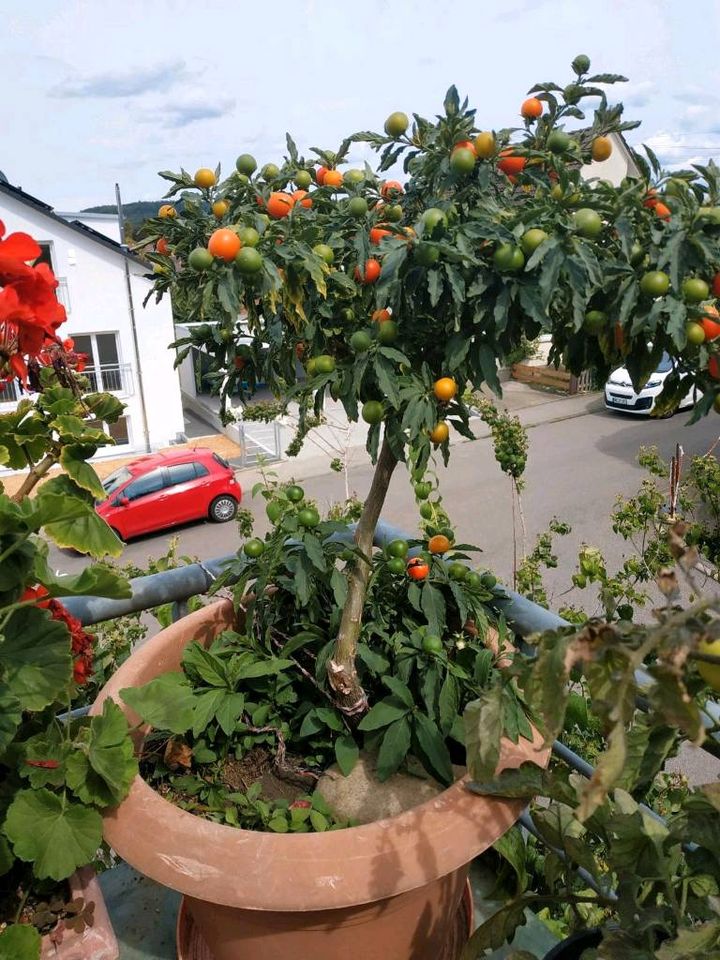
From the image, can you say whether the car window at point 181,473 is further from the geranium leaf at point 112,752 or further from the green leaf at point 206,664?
the geranium leaf at point 112,752

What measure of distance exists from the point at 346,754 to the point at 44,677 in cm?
68

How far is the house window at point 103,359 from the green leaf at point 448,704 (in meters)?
12.3

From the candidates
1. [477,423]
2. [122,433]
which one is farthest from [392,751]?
[122,433]

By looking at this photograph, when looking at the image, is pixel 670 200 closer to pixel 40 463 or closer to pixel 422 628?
pixel 422 628

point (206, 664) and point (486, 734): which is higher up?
point (486, 734)

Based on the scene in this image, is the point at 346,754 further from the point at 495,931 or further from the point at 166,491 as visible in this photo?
the point at 166,491

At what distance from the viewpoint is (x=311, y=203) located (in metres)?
1.40

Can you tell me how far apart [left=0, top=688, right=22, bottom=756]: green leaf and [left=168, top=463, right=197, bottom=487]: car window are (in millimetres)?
8119

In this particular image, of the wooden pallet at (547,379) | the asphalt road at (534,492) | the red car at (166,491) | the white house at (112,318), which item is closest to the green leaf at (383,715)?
the asphalt road at (534,492)

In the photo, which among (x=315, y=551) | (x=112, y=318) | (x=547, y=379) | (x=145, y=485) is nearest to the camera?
(x=315, y=551)

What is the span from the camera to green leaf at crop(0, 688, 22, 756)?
110cm

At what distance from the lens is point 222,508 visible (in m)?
9.54

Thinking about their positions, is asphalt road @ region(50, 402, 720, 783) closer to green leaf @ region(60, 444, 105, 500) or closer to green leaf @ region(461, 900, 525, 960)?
green leaf @ region(461, 900, 525, 960)

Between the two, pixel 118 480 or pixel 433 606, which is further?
pixel 118 480
